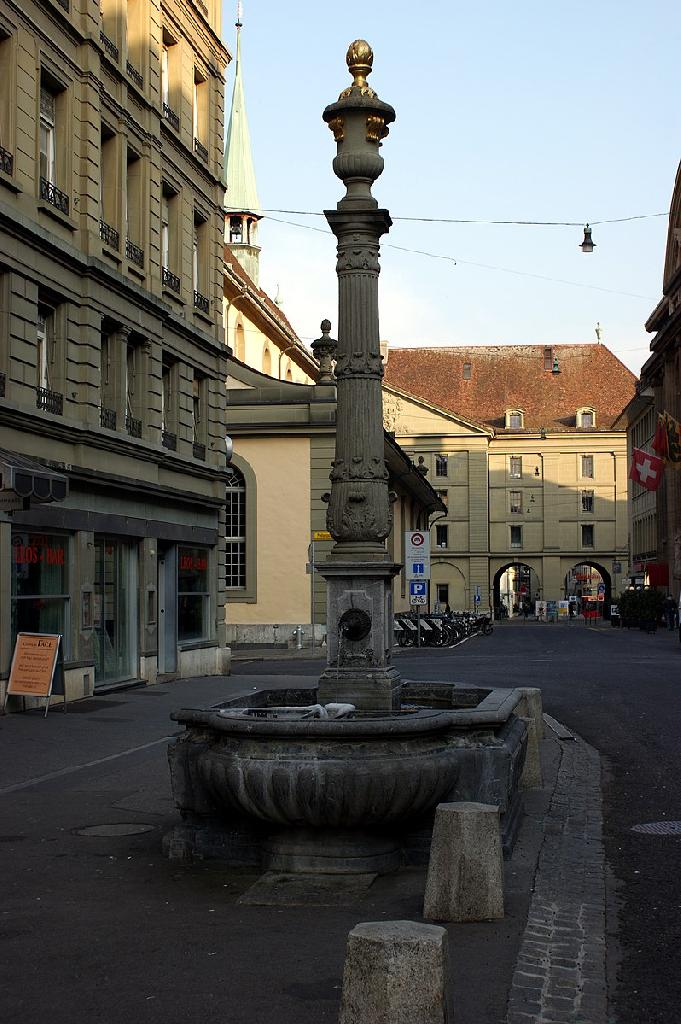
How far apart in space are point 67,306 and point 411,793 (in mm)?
14888

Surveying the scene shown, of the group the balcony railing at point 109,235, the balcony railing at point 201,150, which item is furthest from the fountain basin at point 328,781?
the balcony railing at point 201,150

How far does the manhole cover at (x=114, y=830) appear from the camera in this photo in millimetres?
9523

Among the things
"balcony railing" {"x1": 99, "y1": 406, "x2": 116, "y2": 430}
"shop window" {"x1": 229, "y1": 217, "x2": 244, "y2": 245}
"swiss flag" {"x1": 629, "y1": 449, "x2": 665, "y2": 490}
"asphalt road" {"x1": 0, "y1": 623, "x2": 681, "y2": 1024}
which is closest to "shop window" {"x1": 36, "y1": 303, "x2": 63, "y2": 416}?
"balcony railing" {"x1": 99, "y1": 406, "x2": 116, "y2": 430}

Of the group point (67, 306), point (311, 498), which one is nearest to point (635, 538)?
point (311, 498)

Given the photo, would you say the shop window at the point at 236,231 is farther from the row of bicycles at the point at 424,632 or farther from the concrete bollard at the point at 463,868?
the concrete bollard at the point at 463,868

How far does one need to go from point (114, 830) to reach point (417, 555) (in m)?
24.0

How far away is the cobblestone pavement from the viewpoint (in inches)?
212

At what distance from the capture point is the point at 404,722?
7.80m

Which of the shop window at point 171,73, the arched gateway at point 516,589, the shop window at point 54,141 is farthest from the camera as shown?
the arched gateway at point 516,589

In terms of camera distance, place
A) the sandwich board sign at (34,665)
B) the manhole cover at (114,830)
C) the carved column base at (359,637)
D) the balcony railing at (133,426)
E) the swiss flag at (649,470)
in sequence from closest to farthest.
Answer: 1. the manhole cover at (114,830)
2. the carved column base at (359,637)
3. the sandwich board sign at (34,665)
4. the balcony railing at (133,426)
5. the swiss flag at (649,470)

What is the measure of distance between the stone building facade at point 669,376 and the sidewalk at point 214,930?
60.7 meters

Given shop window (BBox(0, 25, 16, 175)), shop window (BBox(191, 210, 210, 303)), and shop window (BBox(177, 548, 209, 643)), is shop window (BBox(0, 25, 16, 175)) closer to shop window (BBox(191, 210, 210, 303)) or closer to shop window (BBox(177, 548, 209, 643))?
shop window (BBox(191, 210, 210, 303))

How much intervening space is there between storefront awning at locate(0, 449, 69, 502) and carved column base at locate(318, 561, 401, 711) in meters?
7.40

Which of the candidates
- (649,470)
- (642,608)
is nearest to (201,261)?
(649,470)
